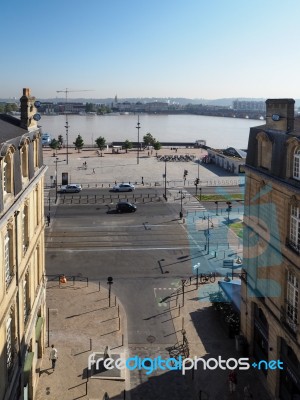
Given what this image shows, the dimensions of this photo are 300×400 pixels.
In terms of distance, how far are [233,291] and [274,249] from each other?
830 centimetres

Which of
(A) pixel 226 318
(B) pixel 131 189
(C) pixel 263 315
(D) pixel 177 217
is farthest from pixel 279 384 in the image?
(B) pixel 131 189

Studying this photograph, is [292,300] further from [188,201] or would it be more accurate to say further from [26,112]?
[188,201]

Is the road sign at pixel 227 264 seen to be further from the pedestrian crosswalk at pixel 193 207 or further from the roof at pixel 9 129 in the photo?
the roof at pixel 9 129

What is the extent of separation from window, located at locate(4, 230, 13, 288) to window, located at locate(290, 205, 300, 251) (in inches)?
415

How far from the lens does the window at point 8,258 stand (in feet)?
46.2

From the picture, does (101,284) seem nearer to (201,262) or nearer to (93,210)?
(201,262)

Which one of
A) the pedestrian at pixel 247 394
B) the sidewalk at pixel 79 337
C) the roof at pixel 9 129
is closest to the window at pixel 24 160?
the roof at pixel 9 129

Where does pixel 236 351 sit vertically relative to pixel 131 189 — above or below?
below

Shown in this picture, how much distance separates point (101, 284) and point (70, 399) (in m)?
12.1

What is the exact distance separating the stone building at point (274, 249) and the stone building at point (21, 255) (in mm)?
10133

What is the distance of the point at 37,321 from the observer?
20406 mm

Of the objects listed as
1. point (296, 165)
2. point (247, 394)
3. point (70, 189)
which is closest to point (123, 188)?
point (70, 189)

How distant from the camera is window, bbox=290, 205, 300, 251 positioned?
1672cm

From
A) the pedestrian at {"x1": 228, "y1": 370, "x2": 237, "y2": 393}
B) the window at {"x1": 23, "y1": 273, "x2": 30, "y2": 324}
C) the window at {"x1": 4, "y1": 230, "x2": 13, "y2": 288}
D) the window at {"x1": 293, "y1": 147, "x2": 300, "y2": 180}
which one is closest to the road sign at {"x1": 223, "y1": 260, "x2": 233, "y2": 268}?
the pedestrian at {"x1": 228, "y1": 370, "x2": 237, "y2": 393}
